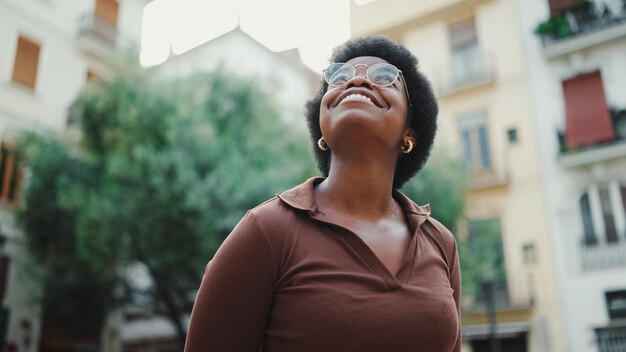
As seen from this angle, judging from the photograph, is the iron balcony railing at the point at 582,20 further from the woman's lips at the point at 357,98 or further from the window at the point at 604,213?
the woman's lips at the point at 357,98

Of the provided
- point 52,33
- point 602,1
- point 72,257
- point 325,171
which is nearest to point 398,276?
point 325,171

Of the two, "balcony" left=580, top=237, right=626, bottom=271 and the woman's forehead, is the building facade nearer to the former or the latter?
"balcony" left=580, top=237, right=626, bottom=271

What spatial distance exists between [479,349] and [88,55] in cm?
1519

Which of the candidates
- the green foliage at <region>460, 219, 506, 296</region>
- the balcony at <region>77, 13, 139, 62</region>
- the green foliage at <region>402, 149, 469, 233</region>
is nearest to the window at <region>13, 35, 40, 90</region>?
the balcony at <region>77, 13, 139, 62</region>

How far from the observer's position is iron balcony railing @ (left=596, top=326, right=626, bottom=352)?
12.8 m

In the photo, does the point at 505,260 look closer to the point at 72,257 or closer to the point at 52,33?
the point at 72,257

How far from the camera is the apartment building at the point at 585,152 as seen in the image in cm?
1361

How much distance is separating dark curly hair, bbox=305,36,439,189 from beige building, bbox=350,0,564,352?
38.0 feet

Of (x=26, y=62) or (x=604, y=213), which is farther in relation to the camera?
(x=26, y=62)

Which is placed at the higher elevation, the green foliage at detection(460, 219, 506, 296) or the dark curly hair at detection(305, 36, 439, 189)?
the green foliage at detection(460, 219, 506, 296)

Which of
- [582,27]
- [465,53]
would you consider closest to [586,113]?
[582,27]

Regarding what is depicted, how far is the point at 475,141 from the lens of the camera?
17281mm

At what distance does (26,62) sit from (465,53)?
13.5 metres

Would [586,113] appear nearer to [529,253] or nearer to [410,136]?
[529,253]
